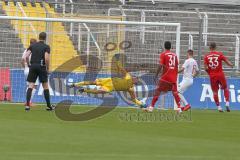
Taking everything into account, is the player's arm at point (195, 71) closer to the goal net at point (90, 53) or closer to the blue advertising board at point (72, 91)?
the goal net at point (90, 53)

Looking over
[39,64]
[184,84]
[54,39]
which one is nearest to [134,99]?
[184,84]

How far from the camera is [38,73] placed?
2248cm

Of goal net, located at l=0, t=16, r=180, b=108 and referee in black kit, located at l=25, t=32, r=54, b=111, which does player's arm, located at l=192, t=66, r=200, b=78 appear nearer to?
goal net, located at l=0, t=16, r=180, b=108

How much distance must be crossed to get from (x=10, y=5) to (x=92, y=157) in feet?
77.8

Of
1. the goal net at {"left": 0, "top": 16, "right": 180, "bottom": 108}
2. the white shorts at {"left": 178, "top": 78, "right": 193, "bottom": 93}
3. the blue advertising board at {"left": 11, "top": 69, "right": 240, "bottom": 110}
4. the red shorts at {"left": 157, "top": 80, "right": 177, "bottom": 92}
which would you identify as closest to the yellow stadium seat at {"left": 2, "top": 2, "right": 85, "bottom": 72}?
the goal net at {"left": 0, "top": 16, "right": 180, "bottom": 108}

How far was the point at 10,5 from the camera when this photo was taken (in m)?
34.4

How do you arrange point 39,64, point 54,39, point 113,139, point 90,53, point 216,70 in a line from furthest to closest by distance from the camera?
point 90,53, point 54,39, point 216,70, point 39,64, point 113,139

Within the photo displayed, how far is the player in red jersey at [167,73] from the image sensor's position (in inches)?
903

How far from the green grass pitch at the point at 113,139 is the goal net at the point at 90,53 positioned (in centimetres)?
562

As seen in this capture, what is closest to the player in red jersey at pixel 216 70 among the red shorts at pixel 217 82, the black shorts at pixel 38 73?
the red shorts at pixel 217 82

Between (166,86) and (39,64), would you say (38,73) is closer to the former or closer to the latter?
(39,64)

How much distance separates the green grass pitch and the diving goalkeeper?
12.4ft

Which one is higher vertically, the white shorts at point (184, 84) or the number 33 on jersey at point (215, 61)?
the number 33 on jersey at point (215, 61)

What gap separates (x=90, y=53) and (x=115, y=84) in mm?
3395
